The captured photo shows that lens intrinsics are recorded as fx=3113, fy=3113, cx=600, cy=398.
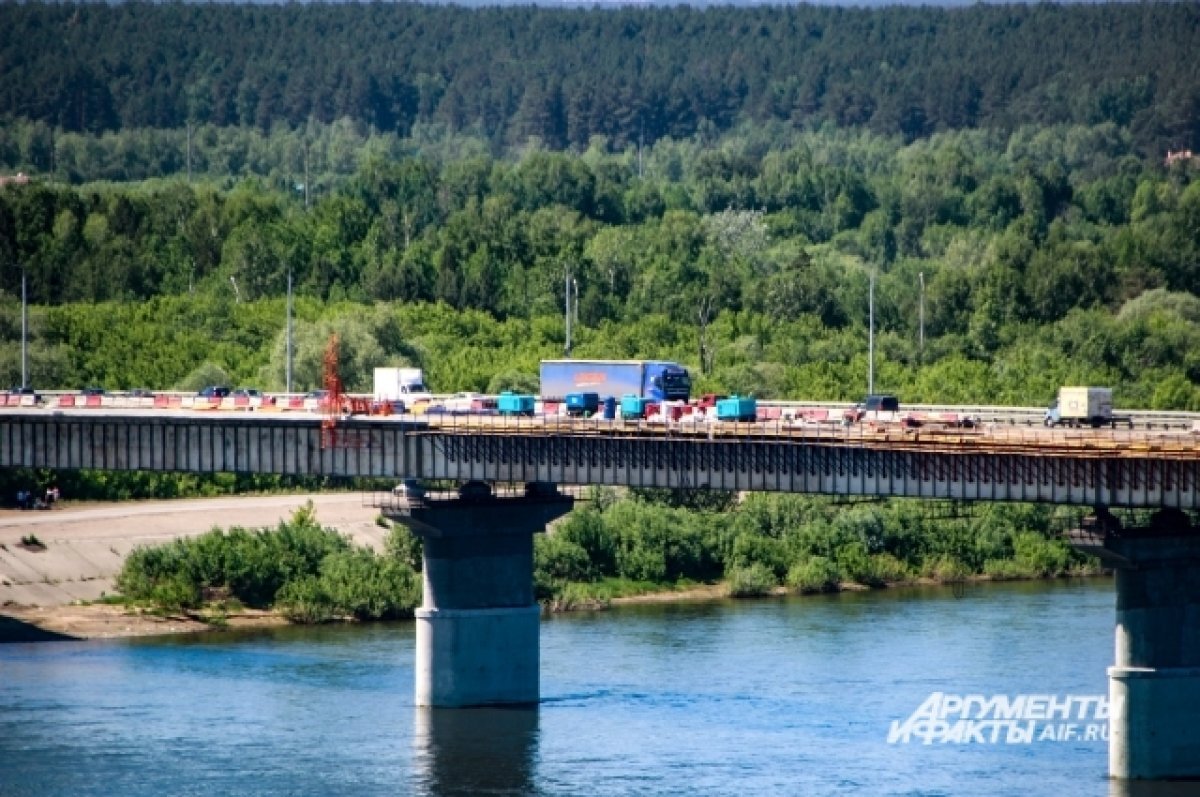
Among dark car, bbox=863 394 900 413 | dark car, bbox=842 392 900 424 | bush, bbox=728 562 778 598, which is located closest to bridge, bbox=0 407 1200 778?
dark car, bbox=842 392 900 424

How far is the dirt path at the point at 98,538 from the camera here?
154125mm

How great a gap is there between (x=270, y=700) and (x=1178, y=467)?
40180 millimetres

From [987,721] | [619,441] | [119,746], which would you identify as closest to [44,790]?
[119,746]

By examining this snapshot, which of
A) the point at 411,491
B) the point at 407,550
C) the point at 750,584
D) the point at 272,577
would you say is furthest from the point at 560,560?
the point at 411,491

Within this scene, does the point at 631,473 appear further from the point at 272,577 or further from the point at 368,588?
the point at 272,577

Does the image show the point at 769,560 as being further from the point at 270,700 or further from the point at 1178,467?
the point at 1178,467

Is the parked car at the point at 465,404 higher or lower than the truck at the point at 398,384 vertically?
lower

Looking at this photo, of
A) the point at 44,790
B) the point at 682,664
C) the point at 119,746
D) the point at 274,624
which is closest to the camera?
the point at 44,790

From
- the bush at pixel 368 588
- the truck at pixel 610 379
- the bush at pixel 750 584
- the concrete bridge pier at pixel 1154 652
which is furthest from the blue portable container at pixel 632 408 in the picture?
the bush at pixel 750 584

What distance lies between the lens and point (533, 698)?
426 ft

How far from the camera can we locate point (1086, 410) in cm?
12081

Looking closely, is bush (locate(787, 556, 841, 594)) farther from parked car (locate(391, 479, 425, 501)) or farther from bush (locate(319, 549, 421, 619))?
parked car (locate(391, 479, 425, 501))

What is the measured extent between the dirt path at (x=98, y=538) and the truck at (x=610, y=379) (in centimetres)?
2176

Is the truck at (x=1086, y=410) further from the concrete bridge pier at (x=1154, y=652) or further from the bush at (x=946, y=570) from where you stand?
the bush at (x=946, y=570)
